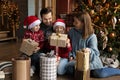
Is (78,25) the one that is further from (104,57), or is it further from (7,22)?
(7,22)

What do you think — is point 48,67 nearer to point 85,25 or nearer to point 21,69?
point 21,69

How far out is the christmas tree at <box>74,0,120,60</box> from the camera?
3105mm

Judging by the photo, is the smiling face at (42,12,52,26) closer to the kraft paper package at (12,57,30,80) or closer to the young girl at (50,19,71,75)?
the young girl at (50,19,71,75)

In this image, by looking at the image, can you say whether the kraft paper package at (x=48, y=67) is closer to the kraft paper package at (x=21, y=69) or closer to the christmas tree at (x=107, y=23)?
the kraft paper package at (x=21, y=69)

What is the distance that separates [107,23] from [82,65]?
2.03 m

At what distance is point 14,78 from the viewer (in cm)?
124

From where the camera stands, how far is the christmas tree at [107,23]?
10.2 ft

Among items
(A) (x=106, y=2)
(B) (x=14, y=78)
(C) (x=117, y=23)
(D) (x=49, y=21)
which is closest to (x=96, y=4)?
(A) (x=106, y=2)

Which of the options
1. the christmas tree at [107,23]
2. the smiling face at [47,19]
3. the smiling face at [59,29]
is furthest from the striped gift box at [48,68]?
the christmas tree at [107,23]

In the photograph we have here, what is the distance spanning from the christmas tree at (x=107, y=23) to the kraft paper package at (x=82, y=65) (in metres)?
1.82

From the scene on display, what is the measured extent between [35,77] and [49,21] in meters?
0.79

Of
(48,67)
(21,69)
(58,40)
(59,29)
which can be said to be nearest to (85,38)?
(59,29)


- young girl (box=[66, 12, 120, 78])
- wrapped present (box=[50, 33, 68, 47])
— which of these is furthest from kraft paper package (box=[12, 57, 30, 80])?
young girl (box=[66, 12, 120, 78])

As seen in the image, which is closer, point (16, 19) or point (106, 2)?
point (106, 2)
